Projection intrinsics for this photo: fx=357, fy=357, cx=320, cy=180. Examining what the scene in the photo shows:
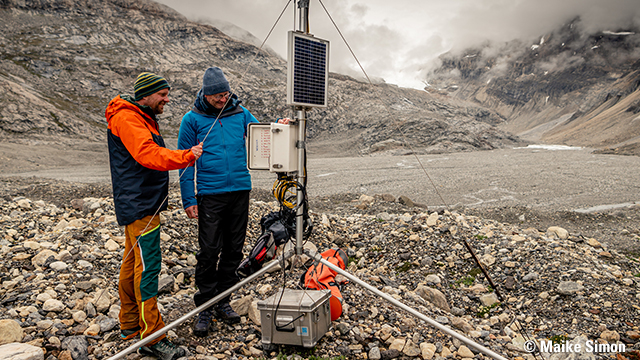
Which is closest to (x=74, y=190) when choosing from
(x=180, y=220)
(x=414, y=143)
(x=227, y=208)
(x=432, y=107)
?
(x=180, y=220)

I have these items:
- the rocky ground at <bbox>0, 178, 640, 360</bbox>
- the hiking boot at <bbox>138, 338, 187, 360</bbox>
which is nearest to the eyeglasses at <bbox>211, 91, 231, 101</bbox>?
the rocky ground at <bbox>0, 178, 640, 360</bbox>

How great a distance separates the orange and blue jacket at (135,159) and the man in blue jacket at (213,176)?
0.40 metres

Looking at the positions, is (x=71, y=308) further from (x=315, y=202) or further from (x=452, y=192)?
(x=452, y=192)

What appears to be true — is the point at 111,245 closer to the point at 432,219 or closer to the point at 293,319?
the point at 293,319

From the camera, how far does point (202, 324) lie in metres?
3.19

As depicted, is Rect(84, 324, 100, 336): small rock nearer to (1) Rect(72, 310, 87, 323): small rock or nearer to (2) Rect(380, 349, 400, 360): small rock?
(1) Rect(72, 310, 87, 323): small rock

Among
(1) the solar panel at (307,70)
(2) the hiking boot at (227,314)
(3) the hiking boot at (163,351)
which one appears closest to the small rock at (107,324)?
(3) the hiking boot at (163,351)

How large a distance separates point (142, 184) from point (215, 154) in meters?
0.68

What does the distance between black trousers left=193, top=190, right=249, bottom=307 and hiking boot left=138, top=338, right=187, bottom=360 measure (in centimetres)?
53

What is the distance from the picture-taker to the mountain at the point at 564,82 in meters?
102

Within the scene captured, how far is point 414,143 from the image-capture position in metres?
53.4

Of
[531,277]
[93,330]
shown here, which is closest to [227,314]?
[93,330]

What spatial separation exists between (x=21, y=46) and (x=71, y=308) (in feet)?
271

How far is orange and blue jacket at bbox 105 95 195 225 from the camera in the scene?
103 inches
